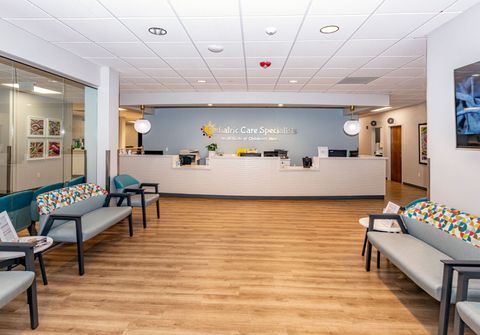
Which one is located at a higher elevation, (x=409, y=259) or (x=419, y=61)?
(x=419, y=61)

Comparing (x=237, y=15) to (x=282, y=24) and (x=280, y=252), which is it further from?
(x=280, y=252)

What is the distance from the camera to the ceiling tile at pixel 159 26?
3551 millimetres

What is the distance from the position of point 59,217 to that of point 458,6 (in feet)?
16.4

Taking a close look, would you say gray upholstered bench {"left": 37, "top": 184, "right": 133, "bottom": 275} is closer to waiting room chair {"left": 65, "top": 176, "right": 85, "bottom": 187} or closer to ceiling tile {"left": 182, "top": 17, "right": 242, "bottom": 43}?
waiting room chair {"left": 65, "top": 176, "right": 85, "bottom": 187}

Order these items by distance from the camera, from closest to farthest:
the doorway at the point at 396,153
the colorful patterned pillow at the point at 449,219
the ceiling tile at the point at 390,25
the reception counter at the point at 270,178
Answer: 1. the colorful patterned pillow at the point at 449,219
2. the ceiling tile at the point at 390,25
3. the reception counter at the point at 270,178
4. the doorway at the point at 396,153

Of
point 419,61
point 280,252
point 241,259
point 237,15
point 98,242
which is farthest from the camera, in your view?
point 419,61

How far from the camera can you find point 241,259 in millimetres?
3971

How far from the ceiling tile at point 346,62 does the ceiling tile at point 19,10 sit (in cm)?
422

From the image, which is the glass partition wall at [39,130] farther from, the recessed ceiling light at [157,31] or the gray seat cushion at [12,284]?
the gray seat cushion at [12,284]

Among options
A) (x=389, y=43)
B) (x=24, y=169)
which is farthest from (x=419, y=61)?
(x=24, y=169)

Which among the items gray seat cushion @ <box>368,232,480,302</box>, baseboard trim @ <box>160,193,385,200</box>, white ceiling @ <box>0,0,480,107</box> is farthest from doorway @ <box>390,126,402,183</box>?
gray seat cushion @ <box>368,232,480,302</box>

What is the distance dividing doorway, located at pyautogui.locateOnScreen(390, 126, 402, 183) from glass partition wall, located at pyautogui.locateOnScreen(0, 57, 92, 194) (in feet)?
36.8

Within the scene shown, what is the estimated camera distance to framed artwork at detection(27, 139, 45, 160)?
5.20 m

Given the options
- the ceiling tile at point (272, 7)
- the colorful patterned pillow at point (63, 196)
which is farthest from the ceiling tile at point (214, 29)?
the colorful patterned pillow at point (63, 196)
